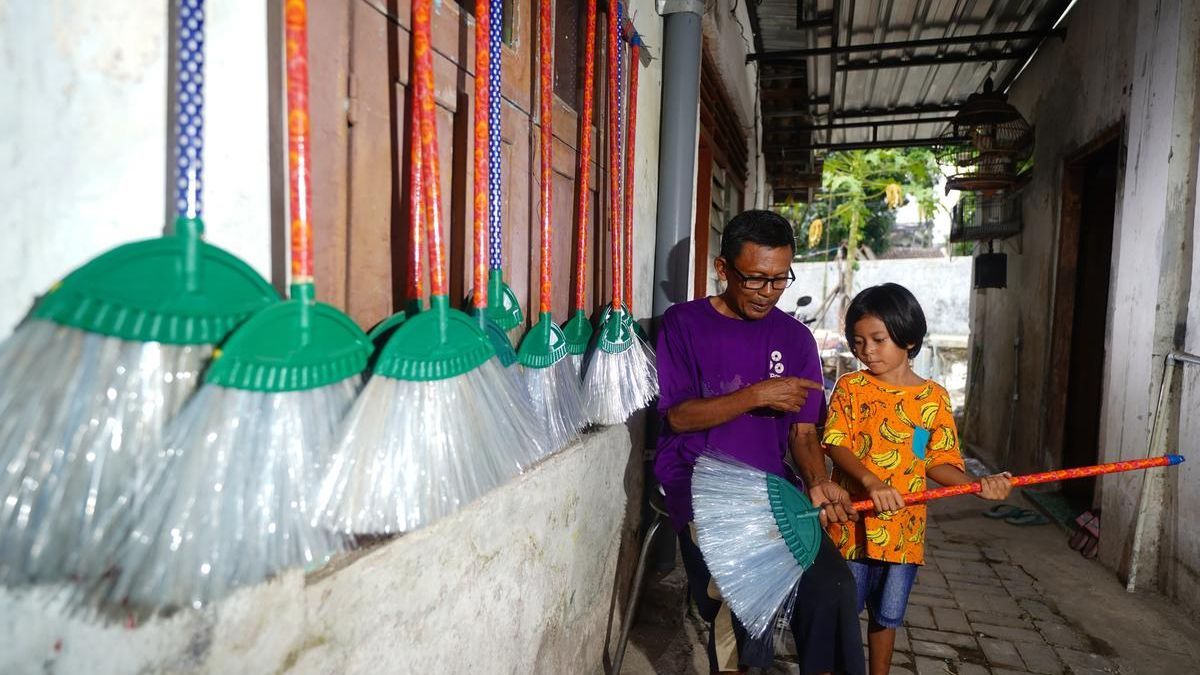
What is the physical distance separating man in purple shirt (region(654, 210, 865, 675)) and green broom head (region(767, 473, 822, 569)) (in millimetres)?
104

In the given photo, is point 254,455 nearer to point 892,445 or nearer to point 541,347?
point 541,347

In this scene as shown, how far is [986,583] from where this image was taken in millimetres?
3719

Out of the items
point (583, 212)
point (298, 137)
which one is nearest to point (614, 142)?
point (583, 212)

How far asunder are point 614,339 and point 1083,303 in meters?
5.31

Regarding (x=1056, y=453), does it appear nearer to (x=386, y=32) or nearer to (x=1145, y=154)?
(x=1145, y=154)

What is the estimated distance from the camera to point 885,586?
88.2 inches

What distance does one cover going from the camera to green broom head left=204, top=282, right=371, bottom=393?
2.64 feet

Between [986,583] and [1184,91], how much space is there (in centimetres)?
279

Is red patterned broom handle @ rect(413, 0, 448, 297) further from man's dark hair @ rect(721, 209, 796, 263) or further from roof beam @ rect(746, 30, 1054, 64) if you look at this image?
roof beam @ rect(746, 30, 1054, 64)

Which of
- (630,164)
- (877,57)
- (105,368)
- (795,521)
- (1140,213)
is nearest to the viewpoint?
(105,368)

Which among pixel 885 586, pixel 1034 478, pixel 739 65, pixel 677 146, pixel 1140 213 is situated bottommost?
pixel 885 586

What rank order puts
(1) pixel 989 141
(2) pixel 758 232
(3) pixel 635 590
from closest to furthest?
(2) pixel 758 232, (3) pixel 635 590, (1) pixel 989 141

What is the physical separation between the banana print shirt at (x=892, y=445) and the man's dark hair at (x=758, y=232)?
612 millimetres

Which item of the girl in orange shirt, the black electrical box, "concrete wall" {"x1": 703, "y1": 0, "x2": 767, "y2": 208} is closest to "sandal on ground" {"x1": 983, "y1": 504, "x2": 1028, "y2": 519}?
the black electrical box
